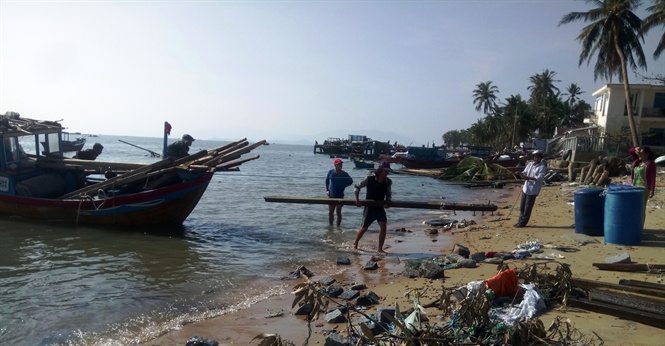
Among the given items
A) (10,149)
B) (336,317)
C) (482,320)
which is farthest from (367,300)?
(10,149)

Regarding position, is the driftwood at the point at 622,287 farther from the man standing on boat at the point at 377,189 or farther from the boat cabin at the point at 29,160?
the boat cabin at the point at 29,160

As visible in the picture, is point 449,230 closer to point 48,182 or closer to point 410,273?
point 410,273

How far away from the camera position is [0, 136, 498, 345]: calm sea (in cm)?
596

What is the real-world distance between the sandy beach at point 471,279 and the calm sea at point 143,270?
0.47 meters

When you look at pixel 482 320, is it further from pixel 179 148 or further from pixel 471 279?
pixel 179 148

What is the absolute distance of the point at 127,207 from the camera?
40.0 ft

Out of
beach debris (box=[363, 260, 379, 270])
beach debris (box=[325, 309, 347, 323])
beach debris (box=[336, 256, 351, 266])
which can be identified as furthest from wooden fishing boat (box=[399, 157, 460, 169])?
beach debris (box=[325, 309, 347, 323])

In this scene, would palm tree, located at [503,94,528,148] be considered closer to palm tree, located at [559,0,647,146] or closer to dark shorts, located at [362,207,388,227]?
palm tree, located at [559,0,647,146]

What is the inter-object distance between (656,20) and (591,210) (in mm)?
26336

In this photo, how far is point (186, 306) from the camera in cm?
653

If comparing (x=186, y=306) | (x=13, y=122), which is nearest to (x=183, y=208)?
(x=13, y=122)

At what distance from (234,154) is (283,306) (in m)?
6.62

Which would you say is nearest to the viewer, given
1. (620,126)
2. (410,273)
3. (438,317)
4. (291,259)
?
(438,317)

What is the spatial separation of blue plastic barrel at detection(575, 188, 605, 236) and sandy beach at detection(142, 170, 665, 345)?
40cm
